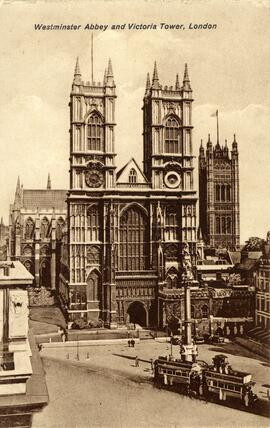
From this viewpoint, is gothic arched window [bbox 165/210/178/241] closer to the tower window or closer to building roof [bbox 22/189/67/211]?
the tower window

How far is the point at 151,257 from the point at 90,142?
10.8 m

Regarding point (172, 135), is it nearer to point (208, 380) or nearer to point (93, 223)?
point (93, 223)

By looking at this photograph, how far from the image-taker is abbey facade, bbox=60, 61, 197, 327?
39875mm

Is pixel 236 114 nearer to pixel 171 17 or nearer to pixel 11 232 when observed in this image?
pixel 171 17

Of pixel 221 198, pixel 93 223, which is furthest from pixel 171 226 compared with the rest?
pixel 221 198

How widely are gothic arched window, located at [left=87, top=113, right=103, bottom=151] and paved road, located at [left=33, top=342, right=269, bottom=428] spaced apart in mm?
17427

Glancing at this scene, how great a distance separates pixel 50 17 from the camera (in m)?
18.0

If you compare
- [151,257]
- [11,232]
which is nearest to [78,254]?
[151,257]

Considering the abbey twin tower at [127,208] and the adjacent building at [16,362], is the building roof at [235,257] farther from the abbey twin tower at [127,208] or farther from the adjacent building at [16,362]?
the adjacent building at [16,362]

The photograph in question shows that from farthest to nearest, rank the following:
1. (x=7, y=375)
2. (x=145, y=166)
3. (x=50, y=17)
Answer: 1. (x=145, y=166)
2. (x=50, y=17)
3. (x=7, y=375)

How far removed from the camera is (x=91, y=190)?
40.3 meters

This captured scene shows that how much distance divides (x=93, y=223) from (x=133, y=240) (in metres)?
3.68

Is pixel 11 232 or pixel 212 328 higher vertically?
pixel 11 232

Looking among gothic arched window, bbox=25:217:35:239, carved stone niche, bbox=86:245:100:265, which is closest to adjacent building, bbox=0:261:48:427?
carved stone niche, bbox=86:245:100:265
